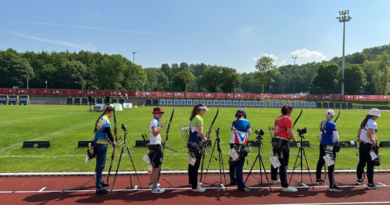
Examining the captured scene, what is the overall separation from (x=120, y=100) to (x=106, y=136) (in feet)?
177

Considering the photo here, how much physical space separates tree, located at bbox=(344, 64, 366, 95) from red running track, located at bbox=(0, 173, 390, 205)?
9524 cm

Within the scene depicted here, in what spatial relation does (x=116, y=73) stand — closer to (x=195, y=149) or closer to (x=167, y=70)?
(x=195, y=149)

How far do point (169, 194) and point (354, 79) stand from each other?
100 metres

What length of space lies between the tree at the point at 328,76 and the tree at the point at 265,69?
59.0 ft

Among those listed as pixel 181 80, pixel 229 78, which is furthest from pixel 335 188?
pixel 181 80

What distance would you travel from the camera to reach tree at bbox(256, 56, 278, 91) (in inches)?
3381

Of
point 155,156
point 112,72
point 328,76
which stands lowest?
point 155,156

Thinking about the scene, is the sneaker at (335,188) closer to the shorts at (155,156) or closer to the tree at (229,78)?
the shorts at (155,156)

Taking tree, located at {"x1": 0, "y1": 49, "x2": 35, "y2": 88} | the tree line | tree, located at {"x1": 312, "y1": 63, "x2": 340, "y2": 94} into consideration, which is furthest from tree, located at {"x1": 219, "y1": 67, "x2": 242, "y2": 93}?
tree, located at {"x1": 0, "y1": 49, "x2": 35, "y2": 88}

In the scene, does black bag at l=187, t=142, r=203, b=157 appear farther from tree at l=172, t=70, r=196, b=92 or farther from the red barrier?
tree at l=172, t=70, r=196, b=92

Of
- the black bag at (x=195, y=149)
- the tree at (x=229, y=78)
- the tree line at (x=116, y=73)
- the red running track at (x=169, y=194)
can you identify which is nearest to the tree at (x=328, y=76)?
the tree line at (x=116, y=73)

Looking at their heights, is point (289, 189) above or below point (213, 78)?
below

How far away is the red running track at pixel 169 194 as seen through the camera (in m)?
5.67

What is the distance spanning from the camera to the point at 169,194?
6.05 m
